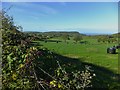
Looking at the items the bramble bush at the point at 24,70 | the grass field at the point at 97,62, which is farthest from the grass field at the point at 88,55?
the bramble bush at the point at 24,70

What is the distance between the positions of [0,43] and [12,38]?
46cm

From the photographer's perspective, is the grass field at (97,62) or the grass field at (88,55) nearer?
the grass field at (97,62)

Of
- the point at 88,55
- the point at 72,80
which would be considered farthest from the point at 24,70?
the point at 88,55

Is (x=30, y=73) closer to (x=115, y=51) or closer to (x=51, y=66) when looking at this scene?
(x=51, y=66)

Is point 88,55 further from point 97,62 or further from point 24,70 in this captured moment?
point 24,70

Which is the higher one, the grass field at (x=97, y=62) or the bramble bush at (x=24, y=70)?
the bramble bush at (x=24, y=70)

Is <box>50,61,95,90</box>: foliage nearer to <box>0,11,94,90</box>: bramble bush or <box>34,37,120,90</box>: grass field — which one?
<box>0,11,94,90</box>: bramble bush

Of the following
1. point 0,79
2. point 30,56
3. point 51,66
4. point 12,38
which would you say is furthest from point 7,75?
point 51,66

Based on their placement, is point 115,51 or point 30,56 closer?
point 30,56

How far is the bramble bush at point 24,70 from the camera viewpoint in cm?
600

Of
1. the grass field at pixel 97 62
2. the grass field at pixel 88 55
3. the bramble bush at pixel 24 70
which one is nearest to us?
the bramble bush at pixel 24 70

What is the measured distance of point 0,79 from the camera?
237 inches

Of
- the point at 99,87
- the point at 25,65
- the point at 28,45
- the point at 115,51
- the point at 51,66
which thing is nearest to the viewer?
the point at 25,65

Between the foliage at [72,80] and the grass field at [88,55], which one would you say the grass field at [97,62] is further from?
the foliage at [72,80]
